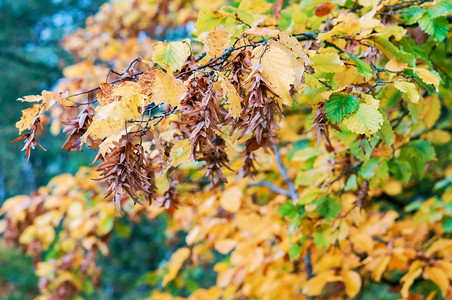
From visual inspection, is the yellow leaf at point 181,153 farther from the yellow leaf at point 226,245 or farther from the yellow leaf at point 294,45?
the yellow leaf at point 226,245

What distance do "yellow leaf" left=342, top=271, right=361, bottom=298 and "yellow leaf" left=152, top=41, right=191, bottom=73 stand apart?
1407 millimetres

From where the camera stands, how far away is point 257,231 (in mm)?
2080

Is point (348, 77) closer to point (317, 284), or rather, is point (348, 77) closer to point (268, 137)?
point (268, 137)

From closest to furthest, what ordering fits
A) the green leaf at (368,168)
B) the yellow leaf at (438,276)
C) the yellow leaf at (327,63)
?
the yellow leaf at (327,63) < the green leaf at (368,168) < the yellow leaf at (438,276)

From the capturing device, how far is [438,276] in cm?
174

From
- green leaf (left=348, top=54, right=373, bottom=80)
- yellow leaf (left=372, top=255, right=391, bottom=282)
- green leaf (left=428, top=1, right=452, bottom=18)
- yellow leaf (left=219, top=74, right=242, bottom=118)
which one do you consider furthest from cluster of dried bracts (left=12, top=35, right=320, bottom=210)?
yellow leaf (left=372, top=255, right=391, bottom=282)

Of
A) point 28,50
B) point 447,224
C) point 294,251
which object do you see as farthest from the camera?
point 28,50

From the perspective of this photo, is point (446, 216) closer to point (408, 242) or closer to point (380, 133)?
point (408, 242)

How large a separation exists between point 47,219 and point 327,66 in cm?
238

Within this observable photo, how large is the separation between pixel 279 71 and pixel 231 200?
1382 millimetres

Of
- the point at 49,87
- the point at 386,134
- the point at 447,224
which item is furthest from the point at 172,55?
the point at 49,87

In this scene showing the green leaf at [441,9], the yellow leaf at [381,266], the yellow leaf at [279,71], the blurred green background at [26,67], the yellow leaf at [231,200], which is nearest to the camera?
the yellow leaf at [279,71]

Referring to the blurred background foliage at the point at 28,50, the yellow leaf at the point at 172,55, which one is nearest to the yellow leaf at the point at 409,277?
the yellow leaf at the point at 172,55

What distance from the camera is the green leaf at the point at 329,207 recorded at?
148cm
